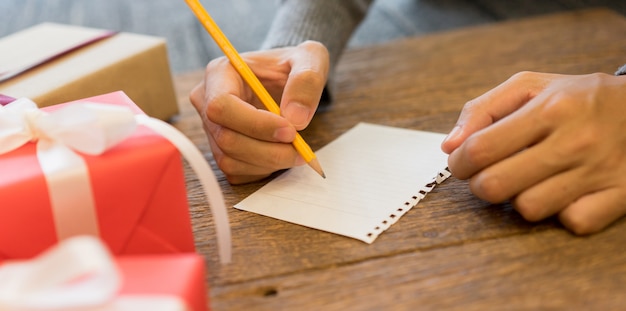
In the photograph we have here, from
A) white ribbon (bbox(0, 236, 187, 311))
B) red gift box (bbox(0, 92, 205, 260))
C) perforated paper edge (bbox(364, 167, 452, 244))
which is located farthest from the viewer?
perforated paper edge (bbox(364, 167, 452, 244))

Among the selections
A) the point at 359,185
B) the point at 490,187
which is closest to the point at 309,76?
the point at 359,185

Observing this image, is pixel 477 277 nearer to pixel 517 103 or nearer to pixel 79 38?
pixel 517 103

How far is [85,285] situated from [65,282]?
11 mm

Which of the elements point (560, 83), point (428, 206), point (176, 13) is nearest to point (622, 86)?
point (560, 83)

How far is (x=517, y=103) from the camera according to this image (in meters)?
0.60

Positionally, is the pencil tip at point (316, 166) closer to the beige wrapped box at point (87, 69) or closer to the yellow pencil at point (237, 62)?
the yellow pencil at point (237, 62)

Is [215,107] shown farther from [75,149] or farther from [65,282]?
[65,282]

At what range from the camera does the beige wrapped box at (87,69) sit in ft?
2.48

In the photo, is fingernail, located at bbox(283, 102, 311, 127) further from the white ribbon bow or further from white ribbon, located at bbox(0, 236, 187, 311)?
white ribbon, located at bbox(0, 236, 187, 311)

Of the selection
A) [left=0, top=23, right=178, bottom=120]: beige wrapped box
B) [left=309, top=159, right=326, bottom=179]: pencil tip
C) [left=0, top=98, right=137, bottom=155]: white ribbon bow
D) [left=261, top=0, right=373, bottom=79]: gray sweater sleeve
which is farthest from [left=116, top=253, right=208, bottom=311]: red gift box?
[left=261, top=0, right=373, bottom=79]: gray sweater sleeve

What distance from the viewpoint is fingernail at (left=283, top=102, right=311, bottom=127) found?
0.67 meters

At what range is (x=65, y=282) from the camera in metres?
0.35

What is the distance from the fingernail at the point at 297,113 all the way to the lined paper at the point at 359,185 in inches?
2.0

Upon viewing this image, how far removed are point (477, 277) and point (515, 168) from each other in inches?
4.1
